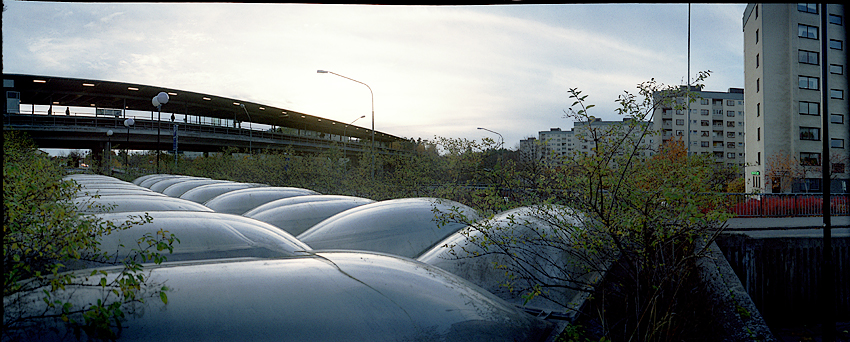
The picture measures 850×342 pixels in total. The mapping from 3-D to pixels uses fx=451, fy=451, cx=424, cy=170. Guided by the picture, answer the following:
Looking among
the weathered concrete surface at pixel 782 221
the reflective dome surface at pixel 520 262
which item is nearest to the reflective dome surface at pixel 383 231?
the reflective dome surface at pixel 520 262

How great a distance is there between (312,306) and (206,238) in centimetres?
238

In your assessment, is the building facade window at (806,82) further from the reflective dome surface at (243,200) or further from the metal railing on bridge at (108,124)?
the reflective dome surface at (243,200)

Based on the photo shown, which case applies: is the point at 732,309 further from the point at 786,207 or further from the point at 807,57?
the point at 807,57

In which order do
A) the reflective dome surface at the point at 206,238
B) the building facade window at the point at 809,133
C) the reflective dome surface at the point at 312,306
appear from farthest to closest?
the building facade window at the point at 809,133, the reflective dome surface at the point at 206,238, the reflective dome surface at the point at 312,306

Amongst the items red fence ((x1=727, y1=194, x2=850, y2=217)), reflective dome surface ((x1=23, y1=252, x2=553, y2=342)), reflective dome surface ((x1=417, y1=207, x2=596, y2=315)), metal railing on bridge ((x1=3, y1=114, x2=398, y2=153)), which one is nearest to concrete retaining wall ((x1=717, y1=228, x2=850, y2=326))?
red fence ((x1=727, y1=194, x2=850, y2=217))

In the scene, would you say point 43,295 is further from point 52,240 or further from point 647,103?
point 647,103

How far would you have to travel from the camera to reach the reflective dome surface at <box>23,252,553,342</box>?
2.77 meters

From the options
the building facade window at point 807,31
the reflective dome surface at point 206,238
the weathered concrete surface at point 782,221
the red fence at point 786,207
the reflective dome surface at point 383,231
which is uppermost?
the building facade window at point 807,31

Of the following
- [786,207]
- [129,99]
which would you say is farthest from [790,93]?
[129,99]

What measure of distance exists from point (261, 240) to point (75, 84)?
171 ft

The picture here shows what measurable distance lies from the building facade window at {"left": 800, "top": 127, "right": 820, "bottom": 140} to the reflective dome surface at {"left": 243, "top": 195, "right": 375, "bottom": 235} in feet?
157

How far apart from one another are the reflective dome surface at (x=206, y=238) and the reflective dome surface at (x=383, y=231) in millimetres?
2731

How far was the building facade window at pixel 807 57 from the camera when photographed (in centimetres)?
4259

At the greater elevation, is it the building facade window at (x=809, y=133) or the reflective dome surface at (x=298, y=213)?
the building facade window at (x=809, y=133)
